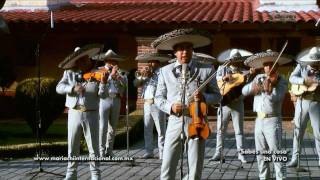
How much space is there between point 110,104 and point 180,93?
4.47 metres

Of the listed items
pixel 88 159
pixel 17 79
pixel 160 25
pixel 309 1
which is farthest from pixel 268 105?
Answer: pixel 17 79

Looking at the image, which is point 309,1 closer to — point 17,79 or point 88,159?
point 17,79

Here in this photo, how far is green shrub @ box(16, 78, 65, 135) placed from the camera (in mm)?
14602

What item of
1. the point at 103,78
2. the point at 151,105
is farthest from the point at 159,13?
the point at 103,78

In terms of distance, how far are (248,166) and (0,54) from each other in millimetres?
13359

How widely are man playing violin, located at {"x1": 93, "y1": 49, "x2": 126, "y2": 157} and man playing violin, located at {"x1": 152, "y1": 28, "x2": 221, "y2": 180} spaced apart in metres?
4.08

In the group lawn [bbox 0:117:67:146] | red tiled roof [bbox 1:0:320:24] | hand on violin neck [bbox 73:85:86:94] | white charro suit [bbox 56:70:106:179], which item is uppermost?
red tiled roof [bbox 1:0:320:24]

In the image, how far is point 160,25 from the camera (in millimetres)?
18656

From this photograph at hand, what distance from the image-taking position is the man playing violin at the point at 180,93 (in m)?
6.66

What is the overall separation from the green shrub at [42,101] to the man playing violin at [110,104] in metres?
3.78

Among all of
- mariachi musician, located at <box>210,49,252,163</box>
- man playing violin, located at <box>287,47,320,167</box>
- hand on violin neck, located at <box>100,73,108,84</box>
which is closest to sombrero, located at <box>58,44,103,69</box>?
hand on violin neck, located at <box>100,73,108,84</box>

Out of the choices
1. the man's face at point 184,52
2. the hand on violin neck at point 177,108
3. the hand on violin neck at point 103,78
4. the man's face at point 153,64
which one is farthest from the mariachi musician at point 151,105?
the hand on violin neck at point 177,108

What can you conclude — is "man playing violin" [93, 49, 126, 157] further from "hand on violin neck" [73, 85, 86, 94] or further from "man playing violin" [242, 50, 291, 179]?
"man playing violin" [242, 50, 291, 179]

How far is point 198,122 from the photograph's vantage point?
21.3 feet
